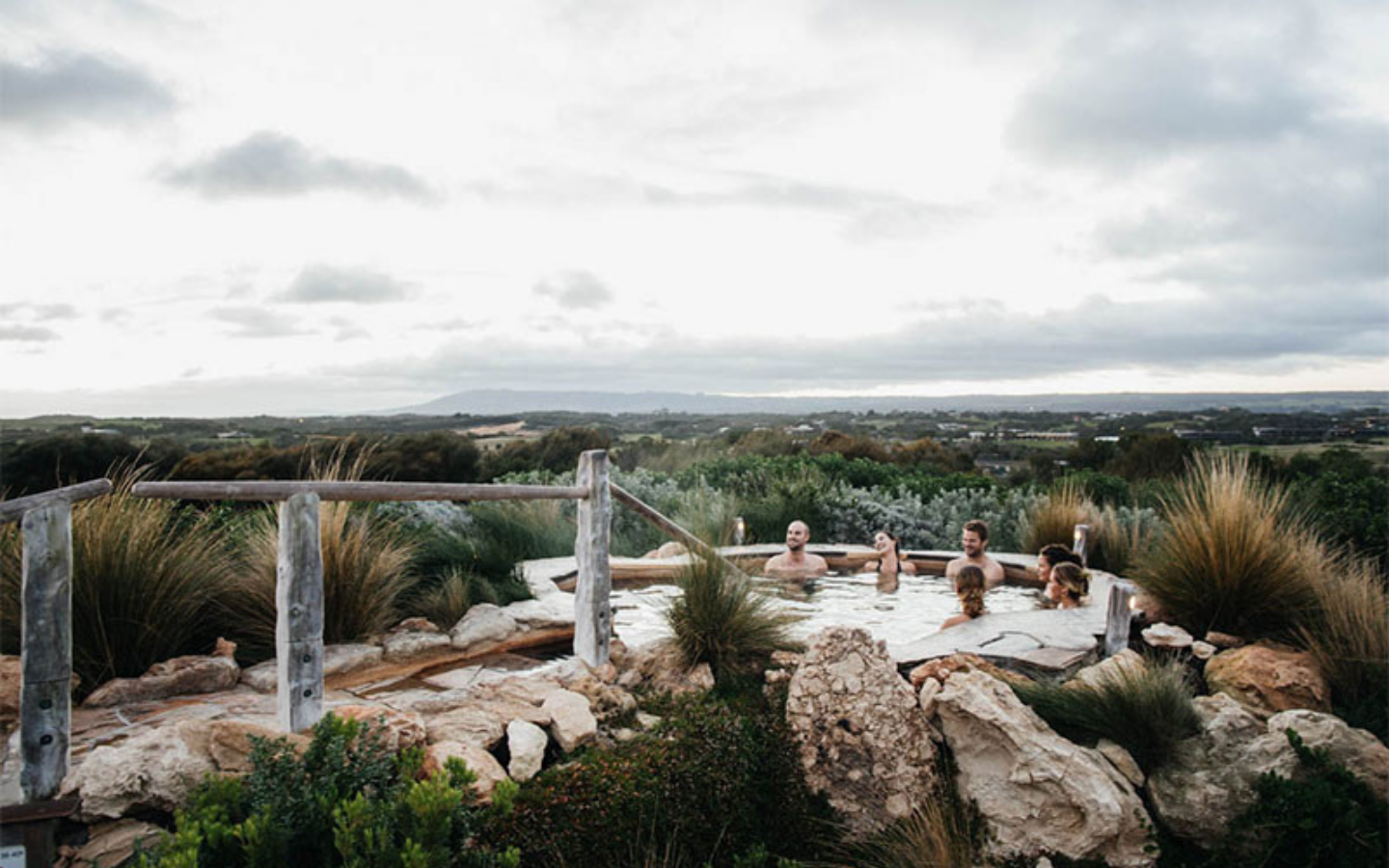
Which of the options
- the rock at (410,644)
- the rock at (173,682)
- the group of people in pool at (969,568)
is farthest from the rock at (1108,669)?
the rock at (173,682)

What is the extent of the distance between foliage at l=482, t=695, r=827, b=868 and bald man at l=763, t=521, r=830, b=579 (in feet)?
11.2

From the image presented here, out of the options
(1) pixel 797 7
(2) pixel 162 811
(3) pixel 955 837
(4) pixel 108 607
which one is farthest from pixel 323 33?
(3) pixel 955 837

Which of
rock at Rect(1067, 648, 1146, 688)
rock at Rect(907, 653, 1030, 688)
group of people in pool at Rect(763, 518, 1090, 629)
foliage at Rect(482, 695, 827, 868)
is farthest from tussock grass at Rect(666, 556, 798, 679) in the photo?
rock at Rect(1067, 648, 1146, 688)

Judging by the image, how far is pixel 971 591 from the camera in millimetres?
5695

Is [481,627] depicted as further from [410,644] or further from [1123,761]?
[1123,761]

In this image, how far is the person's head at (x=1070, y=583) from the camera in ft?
19.3

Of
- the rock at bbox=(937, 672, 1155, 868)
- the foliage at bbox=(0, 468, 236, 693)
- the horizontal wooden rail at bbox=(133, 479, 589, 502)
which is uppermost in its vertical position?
the horizontal wooden rail at bbox=(133, 479, 589, 502)

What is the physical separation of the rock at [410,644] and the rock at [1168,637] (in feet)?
15.0

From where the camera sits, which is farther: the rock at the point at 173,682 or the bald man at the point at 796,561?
the bald man at the point at 796,561

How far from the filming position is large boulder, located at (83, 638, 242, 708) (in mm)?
3766

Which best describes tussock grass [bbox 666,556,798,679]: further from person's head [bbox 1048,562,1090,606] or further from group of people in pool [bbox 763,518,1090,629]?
person's head [bbox 1048,562,1090,606]

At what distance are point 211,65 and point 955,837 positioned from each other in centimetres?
723

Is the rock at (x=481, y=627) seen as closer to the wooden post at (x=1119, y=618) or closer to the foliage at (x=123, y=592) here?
the foliage at (x=123, y=592)

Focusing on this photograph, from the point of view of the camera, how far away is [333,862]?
2.64 m
